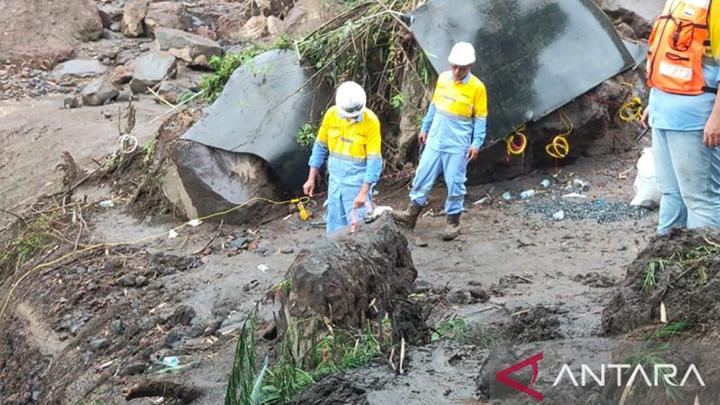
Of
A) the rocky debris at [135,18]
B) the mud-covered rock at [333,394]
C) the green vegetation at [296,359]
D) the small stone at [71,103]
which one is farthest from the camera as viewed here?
the rocky debris at [135,18]

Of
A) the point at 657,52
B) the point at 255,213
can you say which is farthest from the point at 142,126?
the point at 657,52

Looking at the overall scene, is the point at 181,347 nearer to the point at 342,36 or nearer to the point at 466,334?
the point at 466,334

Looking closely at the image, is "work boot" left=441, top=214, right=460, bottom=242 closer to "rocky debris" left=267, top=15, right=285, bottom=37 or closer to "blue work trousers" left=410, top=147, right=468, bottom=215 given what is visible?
"blue work trousers" left=410, top=147, right=468, bottom=215

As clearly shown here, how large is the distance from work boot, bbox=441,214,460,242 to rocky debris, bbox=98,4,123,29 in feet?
35.4

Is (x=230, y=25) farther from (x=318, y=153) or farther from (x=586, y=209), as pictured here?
(x=586, y=209)

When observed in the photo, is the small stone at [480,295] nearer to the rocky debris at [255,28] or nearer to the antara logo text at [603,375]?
the antara logo text at [603,375]

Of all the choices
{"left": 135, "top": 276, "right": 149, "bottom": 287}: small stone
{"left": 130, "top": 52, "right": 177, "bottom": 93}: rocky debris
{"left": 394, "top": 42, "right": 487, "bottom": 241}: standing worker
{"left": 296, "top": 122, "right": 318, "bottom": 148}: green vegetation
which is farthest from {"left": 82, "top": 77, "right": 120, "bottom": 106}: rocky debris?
{"left": 394, "top": 42, "right": 487, "bottom": 241}: standing worker

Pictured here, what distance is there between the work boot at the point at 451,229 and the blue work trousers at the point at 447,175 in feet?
0.16

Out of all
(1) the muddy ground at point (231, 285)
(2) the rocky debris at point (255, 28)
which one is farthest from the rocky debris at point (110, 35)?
(1) the muddy ground at point (231, 285)

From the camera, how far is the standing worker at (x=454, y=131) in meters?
7.76

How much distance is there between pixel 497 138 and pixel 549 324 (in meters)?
4.02

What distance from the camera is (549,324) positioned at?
496cm

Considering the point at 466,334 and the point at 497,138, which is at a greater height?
the point at 466,334

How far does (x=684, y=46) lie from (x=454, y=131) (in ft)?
10.2
